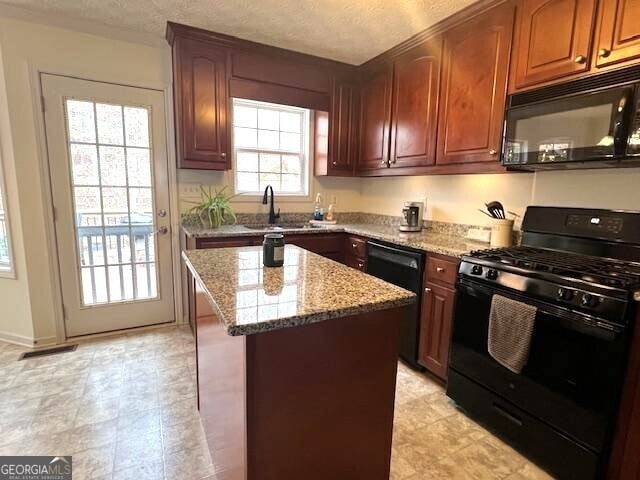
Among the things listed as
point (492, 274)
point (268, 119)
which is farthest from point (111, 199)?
point (492, 274)

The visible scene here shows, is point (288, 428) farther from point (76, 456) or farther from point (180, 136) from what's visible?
point (180, 136)

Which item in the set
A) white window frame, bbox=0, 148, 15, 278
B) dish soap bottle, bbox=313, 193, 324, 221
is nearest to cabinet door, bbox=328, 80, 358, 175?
dish soap bottle, bbox=313, 193, 324, 221

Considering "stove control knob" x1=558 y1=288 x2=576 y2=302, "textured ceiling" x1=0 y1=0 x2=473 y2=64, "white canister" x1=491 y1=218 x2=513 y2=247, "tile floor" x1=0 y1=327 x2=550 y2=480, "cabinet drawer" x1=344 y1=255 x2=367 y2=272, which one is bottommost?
"tile floor" x1=0 y1=327 x2=550 y2=480

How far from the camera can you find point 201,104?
2.79 m

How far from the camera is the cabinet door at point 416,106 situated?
2604mm

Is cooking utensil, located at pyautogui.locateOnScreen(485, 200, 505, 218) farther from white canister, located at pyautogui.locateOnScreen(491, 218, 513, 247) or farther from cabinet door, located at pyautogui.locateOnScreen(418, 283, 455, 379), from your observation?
cabinet door, located at pyautogui.locateOnScreen(418, 283, 455, 379)

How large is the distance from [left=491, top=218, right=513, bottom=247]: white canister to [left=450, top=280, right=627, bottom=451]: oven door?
594mm

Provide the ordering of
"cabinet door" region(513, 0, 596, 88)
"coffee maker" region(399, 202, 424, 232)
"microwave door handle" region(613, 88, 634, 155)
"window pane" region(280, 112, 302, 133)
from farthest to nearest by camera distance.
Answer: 1. "window pane" region(280, 112, 302, 133)
2. "coffee maker" region(399, 202, 424, 232)
3. "cabinet door" region(513, 0, 596, 88)
4. "microwave door handle" region(613, 88, 634, 155)

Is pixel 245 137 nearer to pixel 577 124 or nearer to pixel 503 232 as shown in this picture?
pixel 503 232

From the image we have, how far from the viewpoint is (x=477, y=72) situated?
2.25 meters

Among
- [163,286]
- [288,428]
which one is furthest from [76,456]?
[163,286]

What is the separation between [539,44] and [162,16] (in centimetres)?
248

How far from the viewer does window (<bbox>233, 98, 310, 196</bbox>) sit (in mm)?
3381

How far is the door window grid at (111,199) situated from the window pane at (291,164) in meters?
1.31
